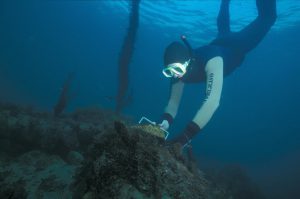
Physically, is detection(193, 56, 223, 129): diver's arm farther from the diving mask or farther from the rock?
the rock

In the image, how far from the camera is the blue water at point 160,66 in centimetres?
2600

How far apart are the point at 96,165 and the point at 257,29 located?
7931 mm

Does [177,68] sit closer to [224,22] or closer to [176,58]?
[176,58]

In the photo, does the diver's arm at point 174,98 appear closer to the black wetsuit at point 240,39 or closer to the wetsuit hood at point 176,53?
the black wetsuit at point 240,39

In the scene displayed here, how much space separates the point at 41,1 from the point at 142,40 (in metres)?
17.4

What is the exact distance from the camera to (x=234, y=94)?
63.4 metres

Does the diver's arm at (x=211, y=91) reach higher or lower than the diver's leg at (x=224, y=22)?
lower

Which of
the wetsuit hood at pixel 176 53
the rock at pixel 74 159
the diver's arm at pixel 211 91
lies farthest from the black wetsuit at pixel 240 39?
the rock at pixel 74 159

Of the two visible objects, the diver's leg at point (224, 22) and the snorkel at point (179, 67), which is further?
the diver's leg at point (224, 22)

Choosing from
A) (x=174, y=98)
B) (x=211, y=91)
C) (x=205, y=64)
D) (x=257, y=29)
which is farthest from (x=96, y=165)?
(x=257, y=29)

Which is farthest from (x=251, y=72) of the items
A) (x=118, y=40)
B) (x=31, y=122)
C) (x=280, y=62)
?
(x=31, y=122)

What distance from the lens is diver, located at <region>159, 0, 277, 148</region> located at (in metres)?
5.04

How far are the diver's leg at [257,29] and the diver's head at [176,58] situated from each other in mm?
3646

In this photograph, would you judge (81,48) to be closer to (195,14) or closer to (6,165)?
(195,14)
